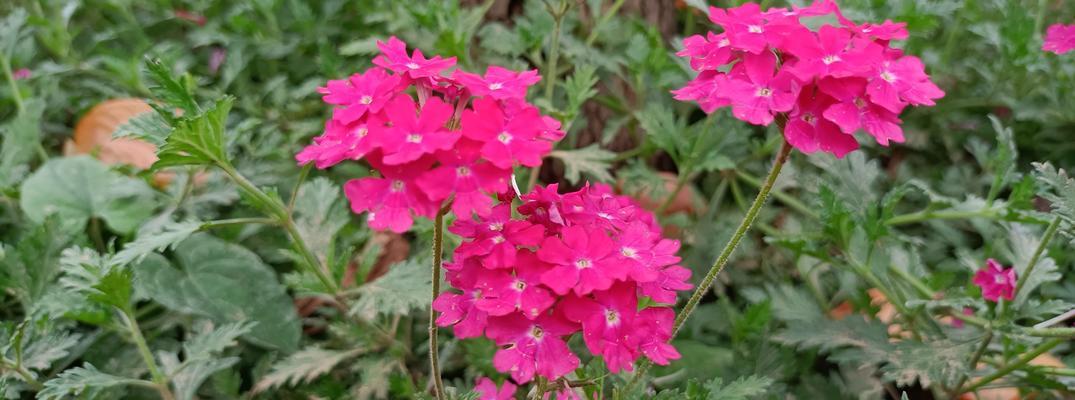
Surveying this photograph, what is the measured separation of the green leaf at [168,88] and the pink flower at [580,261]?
72 centimetres

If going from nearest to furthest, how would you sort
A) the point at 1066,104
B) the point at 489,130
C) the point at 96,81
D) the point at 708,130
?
the point at 489,130, the point at 708,130, the point at 1066,104, the point at 96,81

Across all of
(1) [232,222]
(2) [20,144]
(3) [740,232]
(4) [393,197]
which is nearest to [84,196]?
(2) [20,144]

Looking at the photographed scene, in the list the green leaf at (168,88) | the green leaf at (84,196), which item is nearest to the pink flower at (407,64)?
the green leaf at (168,88)

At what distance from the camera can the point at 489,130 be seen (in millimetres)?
1025

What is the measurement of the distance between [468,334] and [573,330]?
0.17m

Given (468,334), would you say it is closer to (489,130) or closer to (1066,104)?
(489,130)

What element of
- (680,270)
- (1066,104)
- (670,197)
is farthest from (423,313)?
(1066,104)

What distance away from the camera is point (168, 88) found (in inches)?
55.6

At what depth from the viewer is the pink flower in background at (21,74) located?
2.69 meters

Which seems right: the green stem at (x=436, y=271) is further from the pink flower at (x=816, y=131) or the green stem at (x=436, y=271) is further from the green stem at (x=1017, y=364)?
the green stem at (x=1017, y=364)

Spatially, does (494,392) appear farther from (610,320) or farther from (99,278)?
(99,278)

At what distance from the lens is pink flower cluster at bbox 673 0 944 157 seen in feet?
3.66

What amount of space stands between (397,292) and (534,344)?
63 centimetres

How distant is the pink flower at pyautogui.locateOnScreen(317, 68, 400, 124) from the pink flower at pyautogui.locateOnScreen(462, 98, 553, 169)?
143mm
